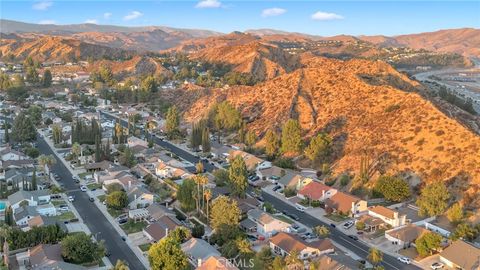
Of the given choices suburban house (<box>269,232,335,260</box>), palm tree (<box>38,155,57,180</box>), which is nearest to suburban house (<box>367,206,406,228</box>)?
suburban house (<box>269,232,335,260</box>)

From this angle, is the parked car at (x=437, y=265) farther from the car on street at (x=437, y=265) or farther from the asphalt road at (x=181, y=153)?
the asphalt road at (x=181, y=153)

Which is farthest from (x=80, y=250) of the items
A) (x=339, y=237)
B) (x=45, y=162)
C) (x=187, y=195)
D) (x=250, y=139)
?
(x=250, y=139)

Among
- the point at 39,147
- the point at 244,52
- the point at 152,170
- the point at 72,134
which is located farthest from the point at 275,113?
the point at 244,52

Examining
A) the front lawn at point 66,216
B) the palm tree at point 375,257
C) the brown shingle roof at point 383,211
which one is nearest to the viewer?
the palm tree at point 375,257

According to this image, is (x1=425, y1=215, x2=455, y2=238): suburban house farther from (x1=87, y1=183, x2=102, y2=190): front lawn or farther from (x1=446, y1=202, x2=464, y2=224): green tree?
(x1=87, y1=183, x2=102, y2=190): front lawn

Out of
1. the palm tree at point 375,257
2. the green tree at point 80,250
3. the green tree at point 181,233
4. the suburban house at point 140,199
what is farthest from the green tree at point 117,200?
the palm tree at point 375,257

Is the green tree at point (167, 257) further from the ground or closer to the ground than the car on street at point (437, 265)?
further from the ground

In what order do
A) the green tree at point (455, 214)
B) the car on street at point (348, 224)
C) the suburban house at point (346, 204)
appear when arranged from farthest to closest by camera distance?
1. the suburban house at point (346, 204)
2. the car on street at point (348, 224)
3. the green tree at point (455, 214)
